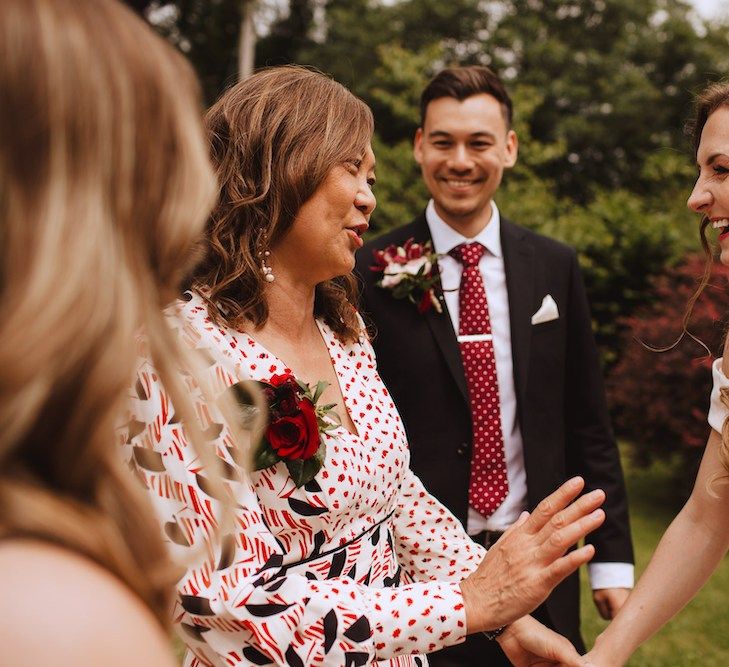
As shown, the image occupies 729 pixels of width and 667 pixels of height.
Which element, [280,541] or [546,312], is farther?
[546,312]

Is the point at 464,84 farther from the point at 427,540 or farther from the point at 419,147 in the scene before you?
the point at 427,540

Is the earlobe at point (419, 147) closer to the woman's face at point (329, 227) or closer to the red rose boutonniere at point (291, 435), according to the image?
the woman's face at point (329, 227)

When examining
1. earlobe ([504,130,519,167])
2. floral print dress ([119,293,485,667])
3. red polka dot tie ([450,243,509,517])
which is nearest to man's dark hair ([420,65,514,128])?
earlobe ([504,130,519,167])

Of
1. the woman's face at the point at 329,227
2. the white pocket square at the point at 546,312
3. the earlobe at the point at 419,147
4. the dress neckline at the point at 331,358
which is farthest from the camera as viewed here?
the earlobe at the point at 419,147

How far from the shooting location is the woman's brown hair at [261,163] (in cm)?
220

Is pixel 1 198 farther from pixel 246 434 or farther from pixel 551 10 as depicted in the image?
pixel 551 10

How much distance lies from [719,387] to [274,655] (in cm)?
150

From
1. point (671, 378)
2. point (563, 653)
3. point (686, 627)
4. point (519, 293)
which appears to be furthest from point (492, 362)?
point (671, 378)

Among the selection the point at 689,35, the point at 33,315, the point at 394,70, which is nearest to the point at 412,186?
the point at 394,70

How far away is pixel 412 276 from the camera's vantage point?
130 inches

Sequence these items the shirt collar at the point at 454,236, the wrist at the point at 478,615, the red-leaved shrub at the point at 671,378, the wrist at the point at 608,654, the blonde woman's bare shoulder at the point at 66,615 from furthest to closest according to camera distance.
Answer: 1. the red-leaved shrub at the point at 671,378
2. the shirt collar at the point at 454,236
3. the wrist at the point at 608,654
4. the wrist at the point at 478,615
5. the blonde woman's bare shoulder at the point at 66,615

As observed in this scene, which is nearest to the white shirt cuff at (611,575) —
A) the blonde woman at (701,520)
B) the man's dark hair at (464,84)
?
the blonde woman at (701,520)

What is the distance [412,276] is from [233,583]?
5.93ft

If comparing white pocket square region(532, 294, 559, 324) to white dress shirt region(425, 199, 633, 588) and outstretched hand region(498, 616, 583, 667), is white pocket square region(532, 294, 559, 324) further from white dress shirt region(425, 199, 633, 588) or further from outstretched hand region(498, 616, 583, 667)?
outstretched hand region(498, 616, 583, 667)
